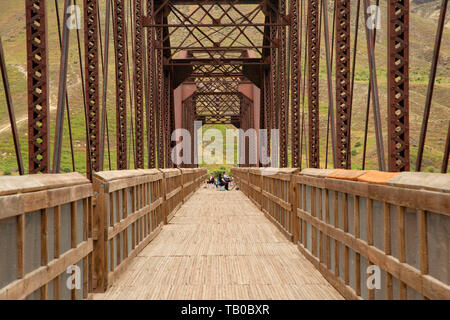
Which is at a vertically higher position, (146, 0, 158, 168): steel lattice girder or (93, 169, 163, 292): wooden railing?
(146, 0, 158, 168): steel lattice girder

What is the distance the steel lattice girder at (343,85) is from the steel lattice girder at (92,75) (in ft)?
20.1

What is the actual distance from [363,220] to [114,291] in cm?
313

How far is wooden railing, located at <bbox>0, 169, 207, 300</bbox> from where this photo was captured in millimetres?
3027

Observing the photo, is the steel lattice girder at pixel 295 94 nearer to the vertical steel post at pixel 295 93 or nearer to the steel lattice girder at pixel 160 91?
the vertical steel post at pixel 295 93

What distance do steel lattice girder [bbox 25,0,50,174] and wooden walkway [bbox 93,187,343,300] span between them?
2.77m

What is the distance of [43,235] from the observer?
11.8 feet

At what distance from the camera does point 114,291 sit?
19.0ft

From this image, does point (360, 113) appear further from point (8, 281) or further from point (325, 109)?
point (8, 281)

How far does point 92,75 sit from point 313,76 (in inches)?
269

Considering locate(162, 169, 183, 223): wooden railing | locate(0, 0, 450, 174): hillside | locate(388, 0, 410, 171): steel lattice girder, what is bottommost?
locate(162, 169, 183, 223): wooden railing

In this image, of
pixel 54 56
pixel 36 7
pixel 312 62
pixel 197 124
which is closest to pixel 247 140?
pixel 197 124

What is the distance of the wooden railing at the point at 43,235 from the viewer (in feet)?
9.74

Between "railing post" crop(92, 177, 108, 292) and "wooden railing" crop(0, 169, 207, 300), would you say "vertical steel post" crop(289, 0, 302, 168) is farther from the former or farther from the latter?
"railing post" crop(92, 177, 108, 292)

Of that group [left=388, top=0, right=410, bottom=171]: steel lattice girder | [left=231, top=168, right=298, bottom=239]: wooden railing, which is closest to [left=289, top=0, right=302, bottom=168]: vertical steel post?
[left=231, top=168, right=298, bottom=239]: wooden railing
